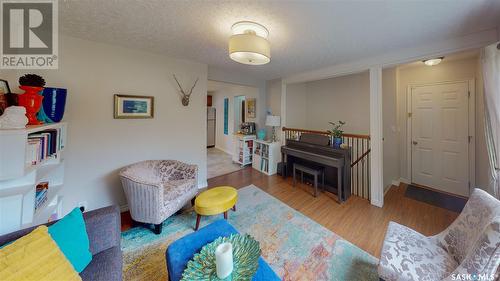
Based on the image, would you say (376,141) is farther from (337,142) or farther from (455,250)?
(455,250)

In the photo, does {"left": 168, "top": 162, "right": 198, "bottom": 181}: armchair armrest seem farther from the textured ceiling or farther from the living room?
the textured ceiling

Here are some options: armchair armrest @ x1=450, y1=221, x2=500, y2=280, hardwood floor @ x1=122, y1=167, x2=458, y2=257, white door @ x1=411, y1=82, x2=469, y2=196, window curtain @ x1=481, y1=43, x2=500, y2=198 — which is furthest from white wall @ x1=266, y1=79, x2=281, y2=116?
armchair armrest @ x1=450, y1=221, x2=500, y2=280

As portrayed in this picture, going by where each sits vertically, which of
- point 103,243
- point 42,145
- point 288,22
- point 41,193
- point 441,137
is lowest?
point 103,243

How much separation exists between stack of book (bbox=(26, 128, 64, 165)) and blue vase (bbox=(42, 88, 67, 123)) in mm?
156

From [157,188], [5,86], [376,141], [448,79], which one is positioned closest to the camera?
[5,86]

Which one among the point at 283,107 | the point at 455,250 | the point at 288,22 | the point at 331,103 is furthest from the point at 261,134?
the point at 455,250

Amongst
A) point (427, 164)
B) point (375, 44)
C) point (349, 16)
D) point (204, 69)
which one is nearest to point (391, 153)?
point (427, 164)

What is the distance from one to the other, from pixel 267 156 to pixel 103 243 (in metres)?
3.41

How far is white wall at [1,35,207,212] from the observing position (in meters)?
2.21

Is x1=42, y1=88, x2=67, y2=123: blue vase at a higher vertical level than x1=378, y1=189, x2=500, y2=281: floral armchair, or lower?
higher

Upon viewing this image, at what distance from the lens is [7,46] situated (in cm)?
168

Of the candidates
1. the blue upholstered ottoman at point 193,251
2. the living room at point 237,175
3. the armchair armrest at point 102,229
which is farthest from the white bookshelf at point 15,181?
the blue upholstered ottoman at point 193,251

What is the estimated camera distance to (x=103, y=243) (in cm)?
128

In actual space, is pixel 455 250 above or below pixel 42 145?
below
